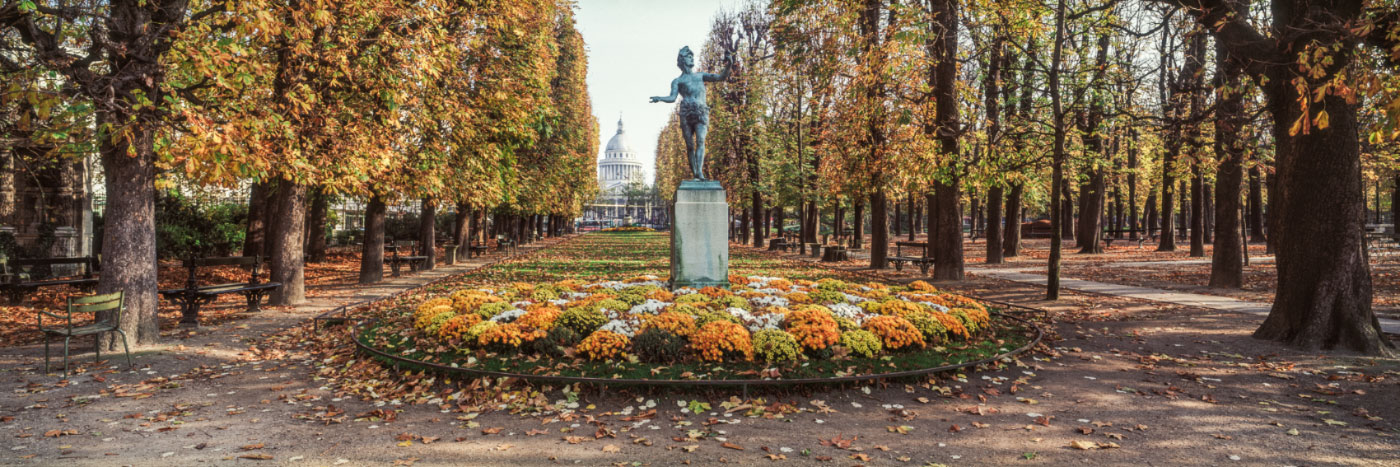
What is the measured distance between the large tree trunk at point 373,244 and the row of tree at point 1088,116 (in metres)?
11.4

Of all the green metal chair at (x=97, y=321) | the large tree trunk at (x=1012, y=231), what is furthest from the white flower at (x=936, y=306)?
the large tree trunk at (x=1012, y=231)

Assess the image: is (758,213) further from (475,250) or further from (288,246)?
(288,246)

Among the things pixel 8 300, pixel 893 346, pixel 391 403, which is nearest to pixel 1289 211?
pixel 893 346

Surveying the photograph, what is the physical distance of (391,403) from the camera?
6.13 metres

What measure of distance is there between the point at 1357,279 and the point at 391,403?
36.3 feet

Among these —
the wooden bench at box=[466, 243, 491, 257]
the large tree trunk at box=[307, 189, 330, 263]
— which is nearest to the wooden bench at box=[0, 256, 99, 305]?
the large tree trunk at box=[307, 189, 330, 263]

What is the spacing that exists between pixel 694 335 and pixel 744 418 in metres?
1.60

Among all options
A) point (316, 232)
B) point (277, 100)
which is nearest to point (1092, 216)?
point (277, 100)

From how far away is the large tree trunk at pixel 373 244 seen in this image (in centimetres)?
1677

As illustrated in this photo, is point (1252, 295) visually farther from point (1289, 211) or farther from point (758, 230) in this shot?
point (758, 230)

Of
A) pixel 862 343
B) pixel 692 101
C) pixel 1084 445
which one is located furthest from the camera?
pixel 692 101

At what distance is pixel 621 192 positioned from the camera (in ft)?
444

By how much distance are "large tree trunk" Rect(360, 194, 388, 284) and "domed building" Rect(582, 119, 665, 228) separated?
3554 inches

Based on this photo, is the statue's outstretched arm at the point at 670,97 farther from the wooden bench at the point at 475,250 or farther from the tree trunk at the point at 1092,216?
the tree trunk at the point at 1092,216
